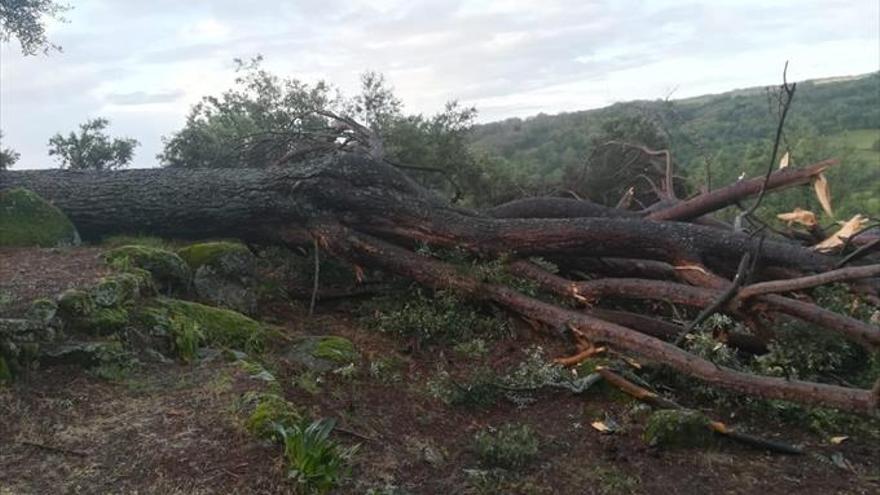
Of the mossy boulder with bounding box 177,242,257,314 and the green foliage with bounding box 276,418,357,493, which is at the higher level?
the mossy boulder with bounding box 177,242,257,314

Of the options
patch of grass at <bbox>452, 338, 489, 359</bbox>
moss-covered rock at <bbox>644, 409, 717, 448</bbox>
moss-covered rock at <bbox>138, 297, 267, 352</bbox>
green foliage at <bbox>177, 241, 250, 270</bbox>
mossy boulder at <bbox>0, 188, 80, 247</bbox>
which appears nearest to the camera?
moss-covered rock at <bbox>644, 409, 717, 448</bbox>

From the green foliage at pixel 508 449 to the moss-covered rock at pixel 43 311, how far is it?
315 centimetres

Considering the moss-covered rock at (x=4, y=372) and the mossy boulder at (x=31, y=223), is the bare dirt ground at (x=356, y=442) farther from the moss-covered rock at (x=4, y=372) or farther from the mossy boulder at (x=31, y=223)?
the mossy boulder at (x=31, y=223)

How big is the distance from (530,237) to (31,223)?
5.58m

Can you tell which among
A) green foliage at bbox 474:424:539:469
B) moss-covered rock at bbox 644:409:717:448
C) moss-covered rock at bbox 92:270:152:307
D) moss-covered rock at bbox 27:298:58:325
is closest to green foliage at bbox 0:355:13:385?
moss-covered rock at bbox 27:298:58:325

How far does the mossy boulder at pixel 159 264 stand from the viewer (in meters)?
6.60

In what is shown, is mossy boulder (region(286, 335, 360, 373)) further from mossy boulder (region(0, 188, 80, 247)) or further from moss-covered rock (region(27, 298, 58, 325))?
mossy boulder (region(0, 188, 80, 247))

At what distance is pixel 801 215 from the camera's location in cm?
700

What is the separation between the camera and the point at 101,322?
5242mm

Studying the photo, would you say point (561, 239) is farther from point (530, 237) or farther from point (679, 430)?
point (679, 430)

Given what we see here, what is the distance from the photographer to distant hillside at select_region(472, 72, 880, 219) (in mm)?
17172

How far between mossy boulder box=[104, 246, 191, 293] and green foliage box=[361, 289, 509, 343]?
1894mm

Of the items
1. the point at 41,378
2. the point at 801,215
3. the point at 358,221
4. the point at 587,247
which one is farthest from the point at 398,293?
the point at 801,215

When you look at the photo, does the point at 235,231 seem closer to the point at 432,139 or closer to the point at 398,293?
the point at 398,293
